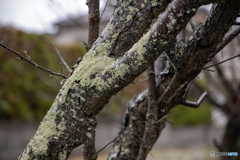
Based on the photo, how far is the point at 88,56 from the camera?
117 cm

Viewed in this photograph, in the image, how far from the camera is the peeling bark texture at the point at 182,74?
1185 mm

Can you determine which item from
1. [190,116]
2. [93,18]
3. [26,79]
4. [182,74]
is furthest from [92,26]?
[190,116]

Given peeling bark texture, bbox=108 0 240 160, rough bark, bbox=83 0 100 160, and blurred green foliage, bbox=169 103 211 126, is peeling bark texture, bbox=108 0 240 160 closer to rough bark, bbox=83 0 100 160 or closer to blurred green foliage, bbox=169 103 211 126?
rough bark, bbox=83 0 100 160

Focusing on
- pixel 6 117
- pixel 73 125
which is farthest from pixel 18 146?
pixel 73 125

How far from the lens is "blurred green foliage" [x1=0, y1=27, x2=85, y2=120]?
5.00m

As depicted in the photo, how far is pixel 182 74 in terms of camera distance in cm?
141

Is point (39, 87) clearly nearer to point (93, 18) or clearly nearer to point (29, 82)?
point (29, 82)

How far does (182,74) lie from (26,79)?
500 cm

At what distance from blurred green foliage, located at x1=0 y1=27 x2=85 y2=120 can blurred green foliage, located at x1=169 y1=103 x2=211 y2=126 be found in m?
5.00

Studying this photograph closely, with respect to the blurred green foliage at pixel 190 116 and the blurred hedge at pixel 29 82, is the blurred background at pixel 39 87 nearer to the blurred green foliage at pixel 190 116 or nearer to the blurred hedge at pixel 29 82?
the blurred hedge at pixel 29 82

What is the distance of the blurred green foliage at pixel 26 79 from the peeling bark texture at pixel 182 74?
3.14 meters

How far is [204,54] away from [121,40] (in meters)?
0.56

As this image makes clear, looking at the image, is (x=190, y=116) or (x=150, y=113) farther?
(x=190, y=116)

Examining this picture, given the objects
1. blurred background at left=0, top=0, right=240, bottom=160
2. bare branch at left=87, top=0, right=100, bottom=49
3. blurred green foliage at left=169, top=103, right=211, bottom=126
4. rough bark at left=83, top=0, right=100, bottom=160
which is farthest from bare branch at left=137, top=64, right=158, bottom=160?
blurred green foliage at left=169, top=103, right=211, bottom=126
